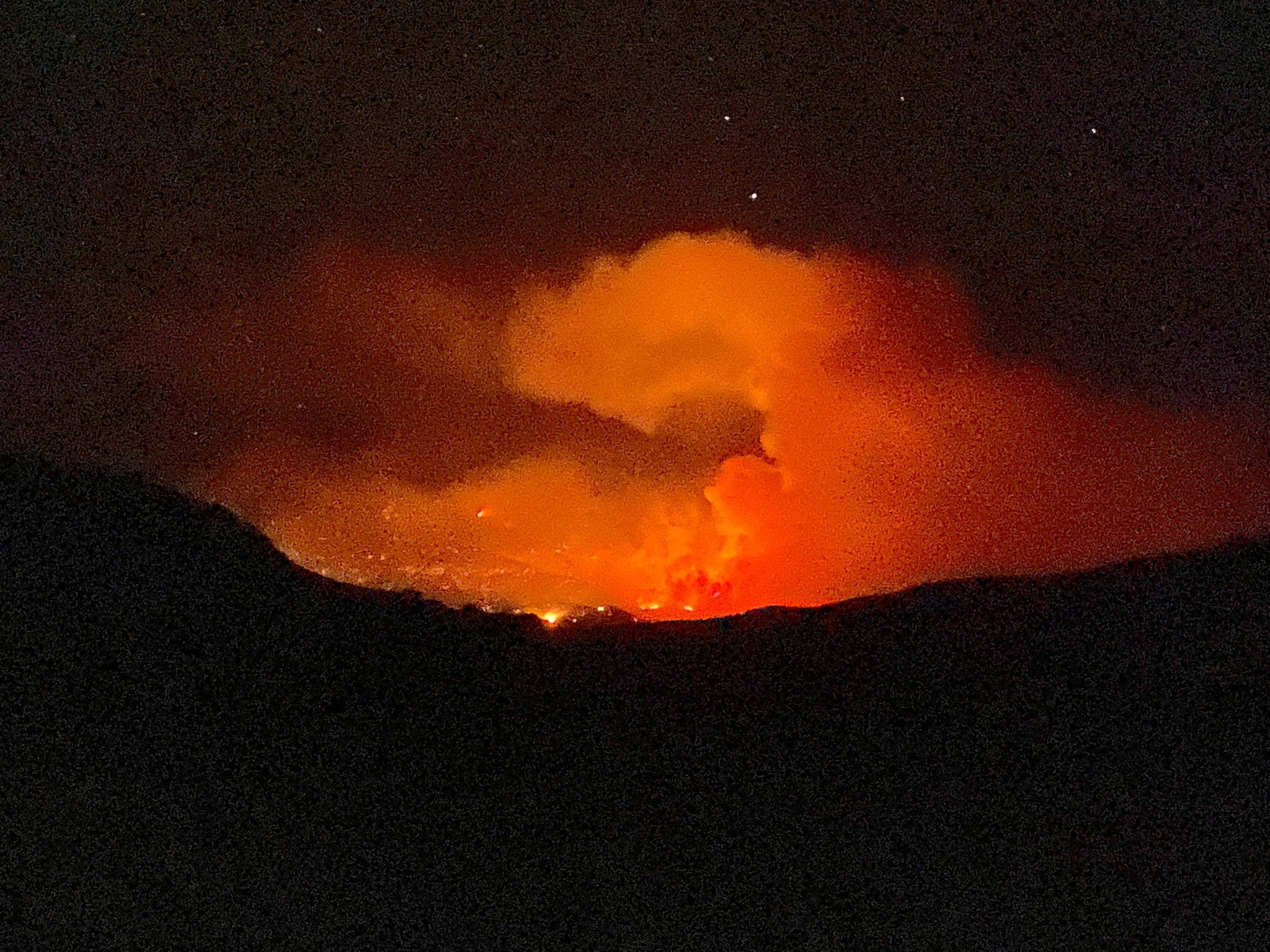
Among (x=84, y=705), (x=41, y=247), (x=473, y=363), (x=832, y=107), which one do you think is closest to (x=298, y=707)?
(x=84, y=705)

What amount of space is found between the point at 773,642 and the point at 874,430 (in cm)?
38

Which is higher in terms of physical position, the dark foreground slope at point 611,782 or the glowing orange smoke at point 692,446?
the glowing orange smoke at point 692,446

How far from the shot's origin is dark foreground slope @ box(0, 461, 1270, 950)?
1244mm

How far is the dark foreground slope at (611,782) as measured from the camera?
4.08 feet

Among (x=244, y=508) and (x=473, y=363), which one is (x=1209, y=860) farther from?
(x=244, y=508)

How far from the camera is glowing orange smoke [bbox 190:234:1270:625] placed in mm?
1374

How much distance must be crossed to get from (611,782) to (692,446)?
0.51m

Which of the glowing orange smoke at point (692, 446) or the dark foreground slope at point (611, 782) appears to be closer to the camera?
the dark foreground slope at point (611, 782)

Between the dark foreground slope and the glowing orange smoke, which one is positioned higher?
the glowing orange smoke

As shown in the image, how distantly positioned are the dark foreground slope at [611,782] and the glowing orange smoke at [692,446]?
13 centimetres

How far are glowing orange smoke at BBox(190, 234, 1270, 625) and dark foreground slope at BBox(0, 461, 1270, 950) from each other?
0.13m

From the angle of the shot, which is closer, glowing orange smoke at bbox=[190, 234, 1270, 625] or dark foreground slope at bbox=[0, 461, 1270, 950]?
dark foreground slope at bbox=[0, 461, 1270, 950]

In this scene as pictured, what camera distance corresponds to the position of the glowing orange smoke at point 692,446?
4.51ft

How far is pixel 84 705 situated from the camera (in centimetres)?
126
